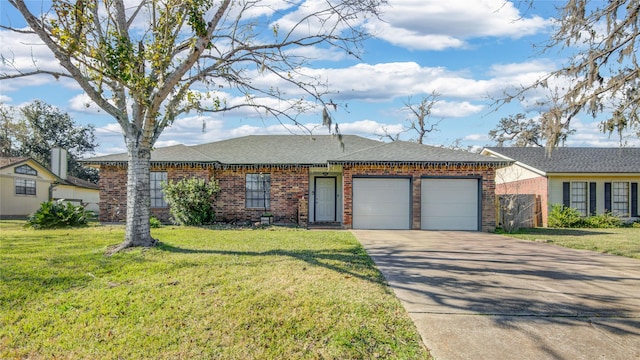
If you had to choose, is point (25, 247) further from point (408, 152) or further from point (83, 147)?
point (83, 147)

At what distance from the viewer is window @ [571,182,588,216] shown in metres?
20.7

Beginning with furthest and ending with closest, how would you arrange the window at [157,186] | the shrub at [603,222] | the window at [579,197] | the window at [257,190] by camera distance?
the window at [579,197], the shrub at [603,222], the window at [257,190], the window at [157,186]

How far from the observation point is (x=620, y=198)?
68.3ft

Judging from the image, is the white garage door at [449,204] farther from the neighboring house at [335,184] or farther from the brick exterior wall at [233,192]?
the brick exterior wall at [233,192]

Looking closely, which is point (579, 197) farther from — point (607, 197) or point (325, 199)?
point (325, 199)

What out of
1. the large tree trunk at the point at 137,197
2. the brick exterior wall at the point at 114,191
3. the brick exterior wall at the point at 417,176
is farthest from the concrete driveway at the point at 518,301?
the brick exterior wall at the point at 114,191

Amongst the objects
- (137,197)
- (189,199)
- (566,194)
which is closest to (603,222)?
(566,194)

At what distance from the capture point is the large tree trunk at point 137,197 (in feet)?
31.1

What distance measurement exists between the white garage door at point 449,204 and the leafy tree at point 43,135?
33.5 m

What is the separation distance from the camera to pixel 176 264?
7.85 m

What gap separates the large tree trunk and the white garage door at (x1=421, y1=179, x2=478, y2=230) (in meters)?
10.4

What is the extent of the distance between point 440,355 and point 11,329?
467 centimetres

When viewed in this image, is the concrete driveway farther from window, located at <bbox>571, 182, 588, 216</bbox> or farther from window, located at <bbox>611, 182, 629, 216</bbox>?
window, located at <bbox>611, 182, 629, 216</bbox>

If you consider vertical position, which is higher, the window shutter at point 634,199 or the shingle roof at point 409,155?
the shingle roof at point 409,155
